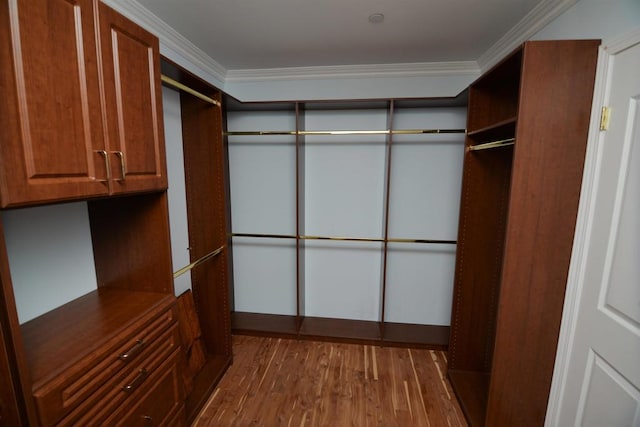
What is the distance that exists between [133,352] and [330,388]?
4.92 feet

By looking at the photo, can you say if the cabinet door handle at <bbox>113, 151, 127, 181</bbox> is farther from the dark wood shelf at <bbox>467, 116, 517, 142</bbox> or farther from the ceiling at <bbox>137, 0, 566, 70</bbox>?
the dark wood shelf at <bbox>467, 116, 517, 142</bbox>

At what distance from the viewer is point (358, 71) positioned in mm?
2557

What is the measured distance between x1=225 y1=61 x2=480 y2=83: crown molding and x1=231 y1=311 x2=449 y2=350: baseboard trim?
2.31 m

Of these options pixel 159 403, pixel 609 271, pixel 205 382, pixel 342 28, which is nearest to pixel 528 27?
pixel 342 28

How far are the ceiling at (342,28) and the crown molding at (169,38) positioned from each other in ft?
0.12

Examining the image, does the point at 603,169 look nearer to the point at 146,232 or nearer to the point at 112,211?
the point at 146,232

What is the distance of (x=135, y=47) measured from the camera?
1.23 meters

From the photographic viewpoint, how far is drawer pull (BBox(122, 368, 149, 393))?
1.19m

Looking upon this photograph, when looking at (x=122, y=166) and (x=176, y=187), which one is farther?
(x=176, y=187)

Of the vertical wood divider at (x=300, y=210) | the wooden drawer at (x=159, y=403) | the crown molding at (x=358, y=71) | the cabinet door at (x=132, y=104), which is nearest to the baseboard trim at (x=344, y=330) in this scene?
the vertical wood divider at (x=300, y=210)

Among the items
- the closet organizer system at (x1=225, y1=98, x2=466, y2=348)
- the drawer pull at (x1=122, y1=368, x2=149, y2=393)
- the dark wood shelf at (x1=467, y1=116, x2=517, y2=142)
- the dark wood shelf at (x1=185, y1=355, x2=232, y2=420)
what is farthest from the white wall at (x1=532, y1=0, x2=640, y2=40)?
the dark wood shelf at (x1=185, y1=355, x2=232, y2=420)

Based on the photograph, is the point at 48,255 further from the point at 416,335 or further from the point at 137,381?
the point at 416,335

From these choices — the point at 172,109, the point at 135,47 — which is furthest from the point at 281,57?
the point at 135,47

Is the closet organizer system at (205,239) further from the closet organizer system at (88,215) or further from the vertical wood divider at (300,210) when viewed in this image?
the vertical wood divider at (300,210)
